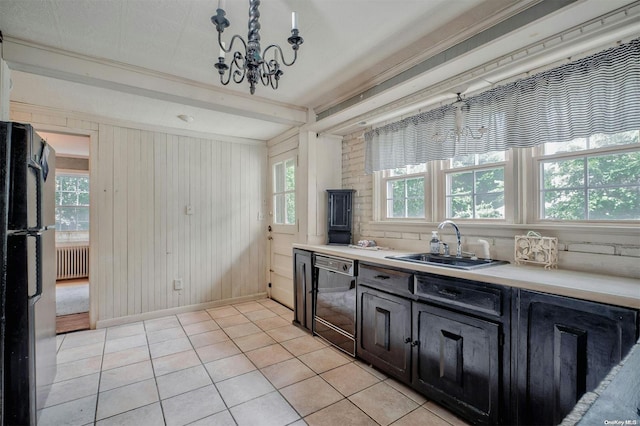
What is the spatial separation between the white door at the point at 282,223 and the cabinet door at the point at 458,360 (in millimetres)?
2148

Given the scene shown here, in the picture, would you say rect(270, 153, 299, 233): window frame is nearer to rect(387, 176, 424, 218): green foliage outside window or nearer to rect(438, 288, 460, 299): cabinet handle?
rect(387, 176, 424, 218): green foliage outside window

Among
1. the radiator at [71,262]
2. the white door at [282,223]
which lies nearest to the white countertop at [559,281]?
the white door at [282,223]

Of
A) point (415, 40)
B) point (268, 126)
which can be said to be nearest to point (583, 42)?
point (415, 40)

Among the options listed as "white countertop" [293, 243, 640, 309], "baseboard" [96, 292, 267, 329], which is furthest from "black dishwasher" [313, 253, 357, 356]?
"baseboard" [96, 292, 267, 329]

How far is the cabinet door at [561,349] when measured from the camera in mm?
1274

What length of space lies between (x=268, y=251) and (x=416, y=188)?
250 cm

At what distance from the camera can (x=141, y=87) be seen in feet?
8.18

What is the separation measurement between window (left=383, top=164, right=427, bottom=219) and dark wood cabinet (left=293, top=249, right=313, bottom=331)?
1.00 metres

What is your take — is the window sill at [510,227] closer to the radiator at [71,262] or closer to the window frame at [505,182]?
the window frame at [505,182]

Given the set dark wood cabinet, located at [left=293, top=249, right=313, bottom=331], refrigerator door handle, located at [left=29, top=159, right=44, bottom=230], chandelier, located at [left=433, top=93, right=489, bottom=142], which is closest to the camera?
refrigerator door handle, located at [left=29, top=159, right=44, bottom=230]

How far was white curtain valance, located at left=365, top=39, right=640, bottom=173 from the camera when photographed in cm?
160

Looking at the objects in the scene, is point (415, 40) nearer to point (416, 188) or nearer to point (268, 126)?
point (416, 188)

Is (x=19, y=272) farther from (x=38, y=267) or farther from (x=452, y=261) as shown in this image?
(x=452, y=261)

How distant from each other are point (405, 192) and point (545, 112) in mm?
1334
